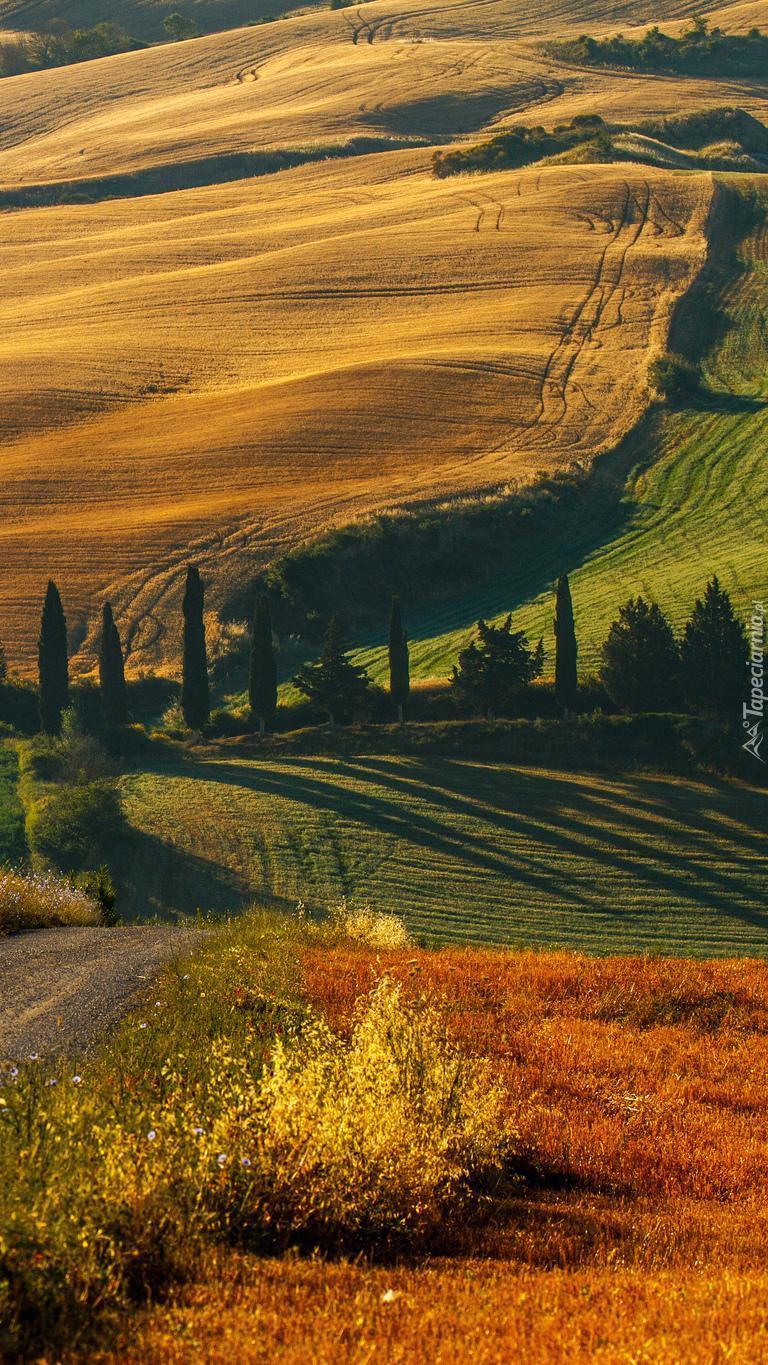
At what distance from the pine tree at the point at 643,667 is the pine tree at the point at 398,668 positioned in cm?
746

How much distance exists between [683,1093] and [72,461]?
73925 mm

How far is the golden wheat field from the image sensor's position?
73.4 metres

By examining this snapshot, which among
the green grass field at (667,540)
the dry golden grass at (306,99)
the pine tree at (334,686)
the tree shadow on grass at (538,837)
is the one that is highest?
the dry golden grass at (306,99)

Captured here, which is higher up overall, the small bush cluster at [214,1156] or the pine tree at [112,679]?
the small bush cluster at [214,1156]

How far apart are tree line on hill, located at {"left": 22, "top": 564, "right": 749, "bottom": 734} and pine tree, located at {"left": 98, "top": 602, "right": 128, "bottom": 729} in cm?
4

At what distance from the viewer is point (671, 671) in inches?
2071

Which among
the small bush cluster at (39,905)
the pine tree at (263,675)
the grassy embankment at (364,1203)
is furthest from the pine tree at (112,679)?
the grassy embankment at (364,1203)

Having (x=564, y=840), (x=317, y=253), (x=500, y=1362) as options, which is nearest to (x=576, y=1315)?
(x=500, y=1362)

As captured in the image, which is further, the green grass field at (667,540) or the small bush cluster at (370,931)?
the green grass field at (667,540)

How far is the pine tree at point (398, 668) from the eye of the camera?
53906 mm

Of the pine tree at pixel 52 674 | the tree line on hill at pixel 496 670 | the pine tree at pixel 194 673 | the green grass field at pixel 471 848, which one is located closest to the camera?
the green grass field at pixel 471 848

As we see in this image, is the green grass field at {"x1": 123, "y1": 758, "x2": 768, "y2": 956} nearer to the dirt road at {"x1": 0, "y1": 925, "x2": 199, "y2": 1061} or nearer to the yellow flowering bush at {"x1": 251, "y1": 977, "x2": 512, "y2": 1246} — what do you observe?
the dirt road at {"x1": 0, "y1": 925, "x2": 199, "y2": 1061}

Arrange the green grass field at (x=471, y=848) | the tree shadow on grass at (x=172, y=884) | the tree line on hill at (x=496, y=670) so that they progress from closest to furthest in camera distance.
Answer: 1. the green grass field at (x=471, y=848)
2. the tree shadow on grass at (x=172, y=884)
3. the tree line on hill at (x=496, y=670)

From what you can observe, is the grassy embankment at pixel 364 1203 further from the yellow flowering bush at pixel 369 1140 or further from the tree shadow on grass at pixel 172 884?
the tree shadow on grass at pixel 172 884
